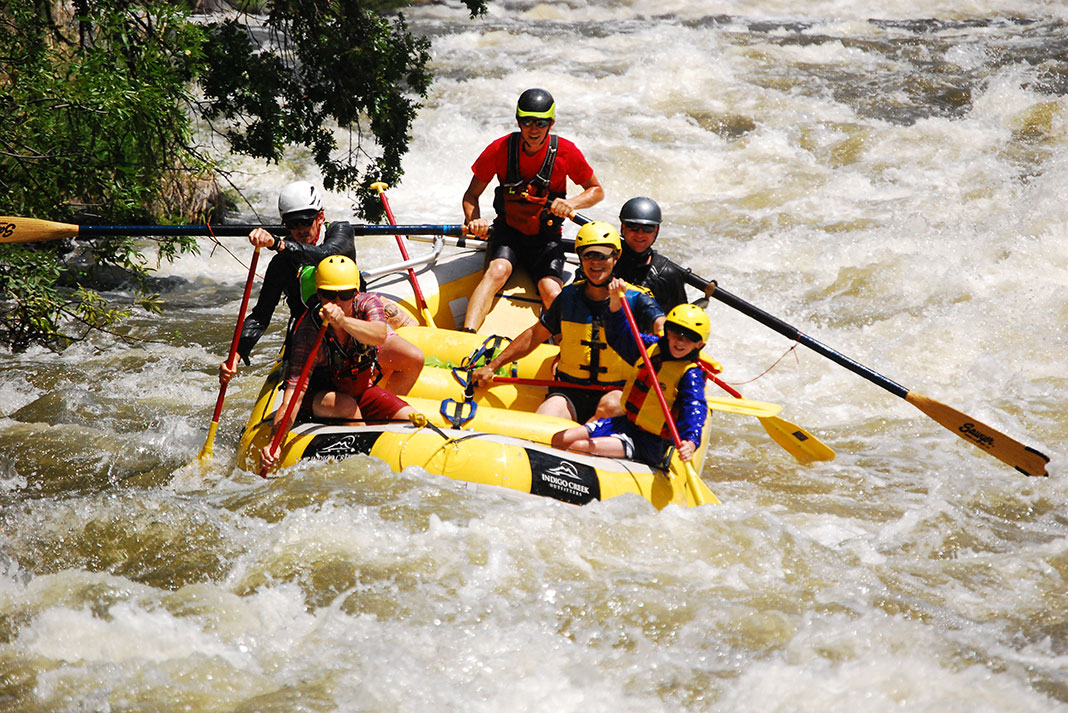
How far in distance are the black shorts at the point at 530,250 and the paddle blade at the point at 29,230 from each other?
2.38 m

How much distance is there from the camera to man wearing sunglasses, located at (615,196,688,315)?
5.05m

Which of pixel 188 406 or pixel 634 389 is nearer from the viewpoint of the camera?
pixel 634 389

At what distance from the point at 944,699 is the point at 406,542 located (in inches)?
85.7

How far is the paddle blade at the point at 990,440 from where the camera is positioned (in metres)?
5.09

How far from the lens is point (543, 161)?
582cm

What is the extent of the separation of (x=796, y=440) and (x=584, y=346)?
50.4 inches

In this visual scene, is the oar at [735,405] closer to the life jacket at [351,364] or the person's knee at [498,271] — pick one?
the life jacket at [351,364]

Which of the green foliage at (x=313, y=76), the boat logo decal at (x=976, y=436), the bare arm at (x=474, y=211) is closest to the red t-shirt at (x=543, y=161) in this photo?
the bare arm at (x=474, y=211)

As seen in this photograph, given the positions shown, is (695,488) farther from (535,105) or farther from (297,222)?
(535,105)

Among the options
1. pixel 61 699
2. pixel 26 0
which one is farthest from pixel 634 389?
pixel 26 0

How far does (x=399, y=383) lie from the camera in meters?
4.83

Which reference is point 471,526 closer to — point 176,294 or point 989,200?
point 176,294

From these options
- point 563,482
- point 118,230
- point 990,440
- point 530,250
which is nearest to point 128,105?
point 118,230

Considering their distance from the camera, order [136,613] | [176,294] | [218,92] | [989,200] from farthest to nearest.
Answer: [989,200] < [176,294] < [218,92] < [136,613]
